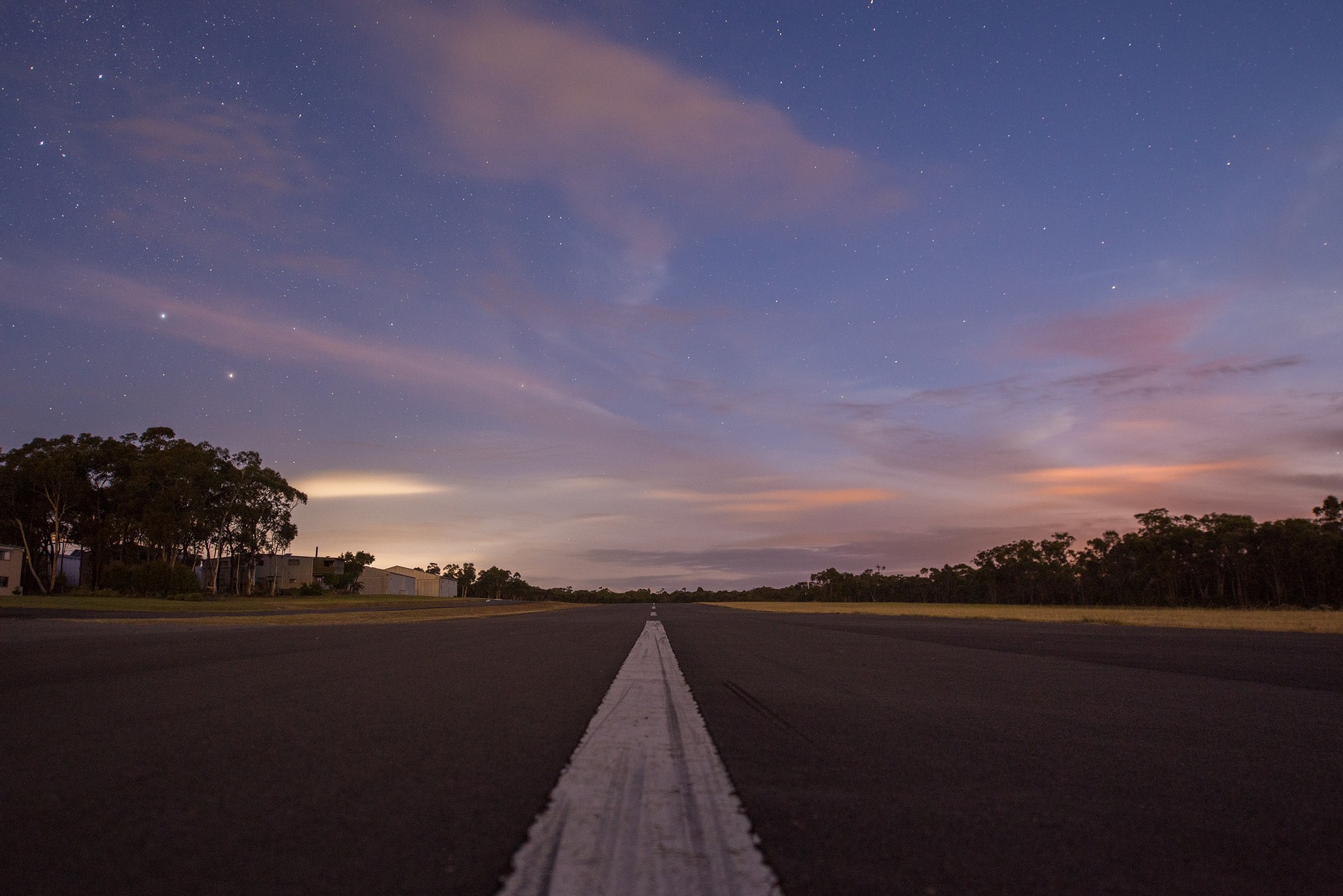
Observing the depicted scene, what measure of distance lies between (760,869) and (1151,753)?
3.14 meters

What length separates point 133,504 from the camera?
2687 inches

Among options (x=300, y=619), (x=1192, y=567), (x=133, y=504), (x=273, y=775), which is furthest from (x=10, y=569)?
(x=1192, y=567)

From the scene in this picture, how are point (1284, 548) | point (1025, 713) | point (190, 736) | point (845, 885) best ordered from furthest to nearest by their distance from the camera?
point (1284, 548) < point (1025, 713) < point (190, 736) < point (845, 885)

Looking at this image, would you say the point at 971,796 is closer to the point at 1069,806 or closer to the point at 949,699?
the point at 1069,806

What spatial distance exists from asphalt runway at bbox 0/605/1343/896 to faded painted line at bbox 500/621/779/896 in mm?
96

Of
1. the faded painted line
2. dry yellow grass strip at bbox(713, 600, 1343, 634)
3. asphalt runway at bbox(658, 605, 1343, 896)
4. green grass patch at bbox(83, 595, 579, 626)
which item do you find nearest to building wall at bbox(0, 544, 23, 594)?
green grass patch at bbox(83, 595, 579, 626)

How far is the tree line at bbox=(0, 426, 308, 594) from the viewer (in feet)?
222

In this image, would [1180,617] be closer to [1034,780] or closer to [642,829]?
[1034,780]

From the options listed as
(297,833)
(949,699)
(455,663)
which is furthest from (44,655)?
(949,699)

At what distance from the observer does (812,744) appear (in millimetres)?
3924

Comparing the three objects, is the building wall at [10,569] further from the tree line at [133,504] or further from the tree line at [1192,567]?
the tree line at [1192,567]

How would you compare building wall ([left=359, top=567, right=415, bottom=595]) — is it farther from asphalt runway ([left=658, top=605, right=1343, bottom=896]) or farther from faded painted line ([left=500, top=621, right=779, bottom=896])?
faded painted line ([left=500, top=621, right=779, bottom=896])

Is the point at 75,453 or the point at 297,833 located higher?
the point at 75,453

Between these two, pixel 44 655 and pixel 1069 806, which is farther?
pixel 44 655
